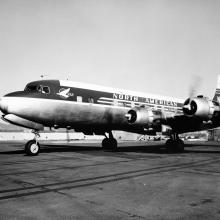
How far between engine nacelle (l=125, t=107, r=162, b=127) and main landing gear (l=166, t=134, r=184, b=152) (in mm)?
4673

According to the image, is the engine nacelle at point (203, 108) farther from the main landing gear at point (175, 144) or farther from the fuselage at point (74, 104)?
the main landing gear at point (175, 144)

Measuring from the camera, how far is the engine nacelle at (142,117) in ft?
60.3

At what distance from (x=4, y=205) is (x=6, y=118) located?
1117cm

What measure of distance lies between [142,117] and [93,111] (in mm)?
3647

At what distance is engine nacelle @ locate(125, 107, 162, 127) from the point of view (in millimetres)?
18375

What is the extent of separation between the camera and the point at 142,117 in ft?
60.4

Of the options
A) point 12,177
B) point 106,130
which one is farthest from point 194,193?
point 106,130

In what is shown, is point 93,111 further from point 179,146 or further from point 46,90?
point 179,146

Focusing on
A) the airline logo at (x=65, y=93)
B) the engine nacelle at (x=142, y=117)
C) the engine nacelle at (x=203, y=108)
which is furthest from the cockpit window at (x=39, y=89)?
the engine nacelle at (x=203, y=108)

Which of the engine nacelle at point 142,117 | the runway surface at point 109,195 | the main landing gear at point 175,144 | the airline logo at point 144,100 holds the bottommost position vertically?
the runway surface at point 109,195

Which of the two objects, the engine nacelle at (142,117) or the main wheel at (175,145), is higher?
the engine nacelle at (142,117)

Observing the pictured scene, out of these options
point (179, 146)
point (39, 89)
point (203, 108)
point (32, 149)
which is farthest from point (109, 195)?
point (179, 146)

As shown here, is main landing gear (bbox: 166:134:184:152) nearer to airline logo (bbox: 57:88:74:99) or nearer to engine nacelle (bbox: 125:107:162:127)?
engine nacelle (bbox: 125:107:162:127)

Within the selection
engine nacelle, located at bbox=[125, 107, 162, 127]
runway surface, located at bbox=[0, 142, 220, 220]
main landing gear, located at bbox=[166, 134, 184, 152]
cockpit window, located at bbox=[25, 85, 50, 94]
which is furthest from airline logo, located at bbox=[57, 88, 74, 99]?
main landing gear, located at bbox=[166, 134, 184, 152]
